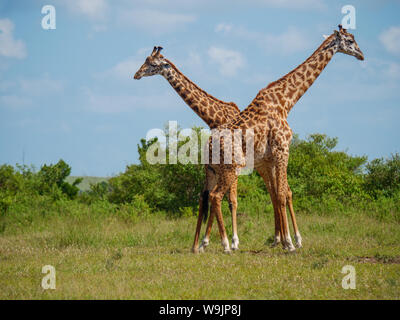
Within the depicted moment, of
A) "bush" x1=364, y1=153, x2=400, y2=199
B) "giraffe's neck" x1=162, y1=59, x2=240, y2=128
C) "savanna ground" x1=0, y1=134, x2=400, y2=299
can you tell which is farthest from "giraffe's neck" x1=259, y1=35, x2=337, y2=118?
"bush" x1=364, y1=153, x2=400, y2=199

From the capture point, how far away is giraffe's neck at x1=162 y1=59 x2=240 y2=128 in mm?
9797

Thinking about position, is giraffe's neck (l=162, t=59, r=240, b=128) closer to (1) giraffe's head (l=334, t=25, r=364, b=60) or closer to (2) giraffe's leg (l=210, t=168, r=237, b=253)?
(2) giraffe's leg (l=210, t=168, r=237, b=253)

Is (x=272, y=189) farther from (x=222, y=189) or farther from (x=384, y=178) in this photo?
(x=384, y=178)

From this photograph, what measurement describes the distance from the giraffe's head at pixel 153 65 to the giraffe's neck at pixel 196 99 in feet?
0.37

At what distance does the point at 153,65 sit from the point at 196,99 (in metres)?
1.09

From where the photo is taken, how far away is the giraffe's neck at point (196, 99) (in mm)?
9797

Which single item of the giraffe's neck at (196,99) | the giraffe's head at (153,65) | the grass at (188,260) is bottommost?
the grass at (188,260)

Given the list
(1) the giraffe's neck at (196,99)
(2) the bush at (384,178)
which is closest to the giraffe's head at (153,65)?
(1) the giraffe's neck at (196,99)

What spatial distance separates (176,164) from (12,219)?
5001 mm

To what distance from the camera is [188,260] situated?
316 inches

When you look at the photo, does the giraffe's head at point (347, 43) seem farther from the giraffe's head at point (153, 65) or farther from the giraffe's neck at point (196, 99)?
the giraffe's head at point (153, 65)

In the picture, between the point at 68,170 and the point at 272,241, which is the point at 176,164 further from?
the point at 68,170

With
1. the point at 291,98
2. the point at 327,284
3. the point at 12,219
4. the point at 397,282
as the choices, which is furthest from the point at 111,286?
the point at 12,219

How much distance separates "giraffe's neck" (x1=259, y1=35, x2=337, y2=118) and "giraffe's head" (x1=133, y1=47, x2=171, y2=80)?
204 centimetres
